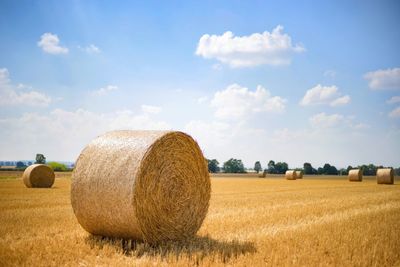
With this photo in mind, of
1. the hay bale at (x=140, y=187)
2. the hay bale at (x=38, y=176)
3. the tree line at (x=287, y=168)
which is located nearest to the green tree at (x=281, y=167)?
the tree line at (x=287, y=168)

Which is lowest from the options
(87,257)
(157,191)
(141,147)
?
(87,257)

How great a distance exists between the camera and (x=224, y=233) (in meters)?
7.70

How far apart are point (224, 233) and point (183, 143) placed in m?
1.87

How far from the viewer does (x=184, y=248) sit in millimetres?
6266

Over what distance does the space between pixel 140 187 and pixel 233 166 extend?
78.0 meters

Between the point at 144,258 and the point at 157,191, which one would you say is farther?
the point at 157,191

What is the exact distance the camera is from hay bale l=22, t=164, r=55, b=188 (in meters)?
19.4

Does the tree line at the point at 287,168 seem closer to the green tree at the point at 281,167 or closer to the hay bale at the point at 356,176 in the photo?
the green tree at the point at 281,167

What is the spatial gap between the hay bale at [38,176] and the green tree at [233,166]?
64101 millimetres

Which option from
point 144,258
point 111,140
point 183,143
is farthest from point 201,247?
point 111,140

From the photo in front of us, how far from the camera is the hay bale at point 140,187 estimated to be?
263 inches

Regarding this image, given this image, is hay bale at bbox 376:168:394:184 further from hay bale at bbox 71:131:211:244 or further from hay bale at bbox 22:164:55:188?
hay bale at bbox 71:131:211:244

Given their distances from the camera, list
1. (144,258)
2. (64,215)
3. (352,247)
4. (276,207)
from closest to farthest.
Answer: (144,258) → (352,247) → (64,215) → (276,207)

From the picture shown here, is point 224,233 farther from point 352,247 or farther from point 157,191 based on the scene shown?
point 352,247
